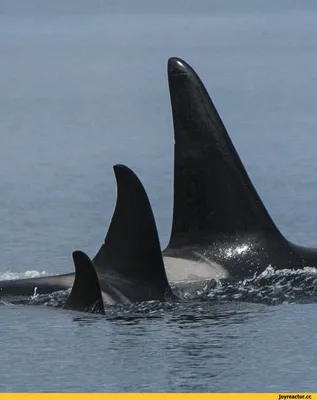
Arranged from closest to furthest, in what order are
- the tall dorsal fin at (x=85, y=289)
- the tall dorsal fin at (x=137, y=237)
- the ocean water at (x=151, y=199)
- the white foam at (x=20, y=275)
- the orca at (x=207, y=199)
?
the ocean water at (x=151, y=199), the tall dorsal fin at (x=85, y=289), the tall dorsal fin at (x=137, y=237), the orca at (x=207, y=199), the white foam at (x=20, y=275)

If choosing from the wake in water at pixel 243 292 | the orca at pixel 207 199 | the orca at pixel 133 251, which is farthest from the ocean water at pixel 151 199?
the orca at pixel 207 199

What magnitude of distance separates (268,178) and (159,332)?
1240 cm

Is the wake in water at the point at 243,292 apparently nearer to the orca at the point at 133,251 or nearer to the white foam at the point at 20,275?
the orca at the point at 133,251

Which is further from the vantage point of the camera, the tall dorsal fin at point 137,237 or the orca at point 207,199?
the orca at point 207,199

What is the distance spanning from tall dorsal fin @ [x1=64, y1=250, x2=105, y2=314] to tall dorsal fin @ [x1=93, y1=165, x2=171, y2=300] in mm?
823

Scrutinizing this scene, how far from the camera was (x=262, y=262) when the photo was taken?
59.6 ft

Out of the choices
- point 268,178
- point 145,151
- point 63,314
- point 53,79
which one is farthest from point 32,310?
point 53,79

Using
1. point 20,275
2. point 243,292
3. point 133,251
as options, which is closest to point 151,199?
point 20,275

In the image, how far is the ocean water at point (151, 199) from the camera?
1432 cm

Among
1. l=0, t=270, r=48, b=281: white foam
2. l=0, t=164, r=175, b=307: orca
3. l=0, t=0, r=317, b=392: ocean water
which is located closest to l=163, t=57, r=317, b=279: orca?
l=0, t=0, r=317, b=392: ocean water

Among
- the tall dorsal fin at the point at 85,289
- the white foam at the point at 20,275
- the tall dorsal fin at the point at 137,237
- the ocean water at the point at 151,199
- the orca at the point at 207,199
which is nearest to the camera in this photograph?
the ocean water at the point at 151,199

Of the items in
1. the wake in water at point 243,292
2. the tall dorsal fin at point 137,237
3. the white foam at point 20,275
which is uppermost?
the tall dorsal fin at point 137,237

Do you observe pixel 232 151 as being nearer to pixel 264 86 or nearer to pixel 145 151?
pixel 145 151

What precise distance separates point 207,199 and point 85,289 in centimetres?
336
